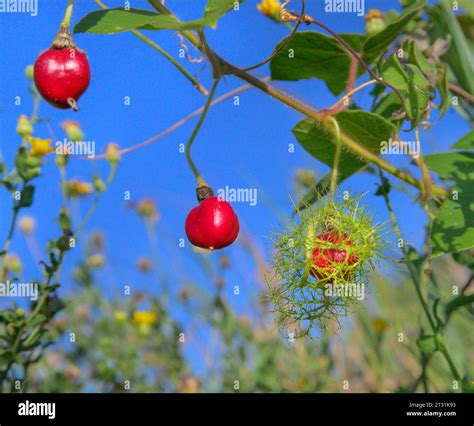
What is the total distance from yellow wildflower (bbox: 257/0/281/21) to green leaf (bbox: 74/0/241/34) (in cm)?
27

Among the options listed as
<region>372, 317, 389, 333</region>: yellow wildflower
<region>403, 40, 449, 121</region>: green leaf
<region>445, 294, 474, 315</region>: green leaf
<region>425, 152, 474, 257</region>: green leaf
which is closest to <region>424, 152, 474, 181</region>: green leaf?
<region>425, 152, 474, 257</region>: green leaf

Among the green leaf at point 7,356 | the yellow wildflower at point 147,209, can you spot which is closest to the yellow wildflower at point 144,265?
the yellow wildflower at point 147,209

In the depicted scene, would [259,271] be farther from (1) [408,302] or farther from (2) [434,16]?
(2) [434,16]

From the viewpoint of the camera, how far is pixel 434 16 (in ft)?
5.62

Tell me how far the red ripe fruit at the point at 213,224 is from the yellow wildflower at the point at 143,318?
135cm

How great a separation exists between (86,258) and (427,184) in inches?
55.9

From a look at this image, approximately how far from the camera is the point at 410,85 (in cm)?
117

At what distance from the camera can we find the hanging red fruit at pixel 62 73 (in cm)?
94

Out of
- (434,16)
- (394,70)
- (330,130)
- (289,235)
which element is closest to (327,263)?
(289,235)

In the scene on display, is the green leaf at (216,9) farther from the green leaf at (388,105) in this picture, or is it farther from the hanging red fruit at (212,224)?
the green leaf at (388,105)

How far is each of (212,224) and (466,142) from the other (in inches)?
23.3

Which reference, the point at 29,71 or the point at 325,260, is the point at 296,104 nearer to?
the point at 325,260

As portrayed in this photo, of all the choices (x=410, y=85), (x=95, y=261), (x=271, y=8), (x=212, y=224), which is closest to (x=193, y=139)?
(x=212, y=224)

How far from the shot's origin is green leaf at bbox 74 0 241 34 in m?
0.81
